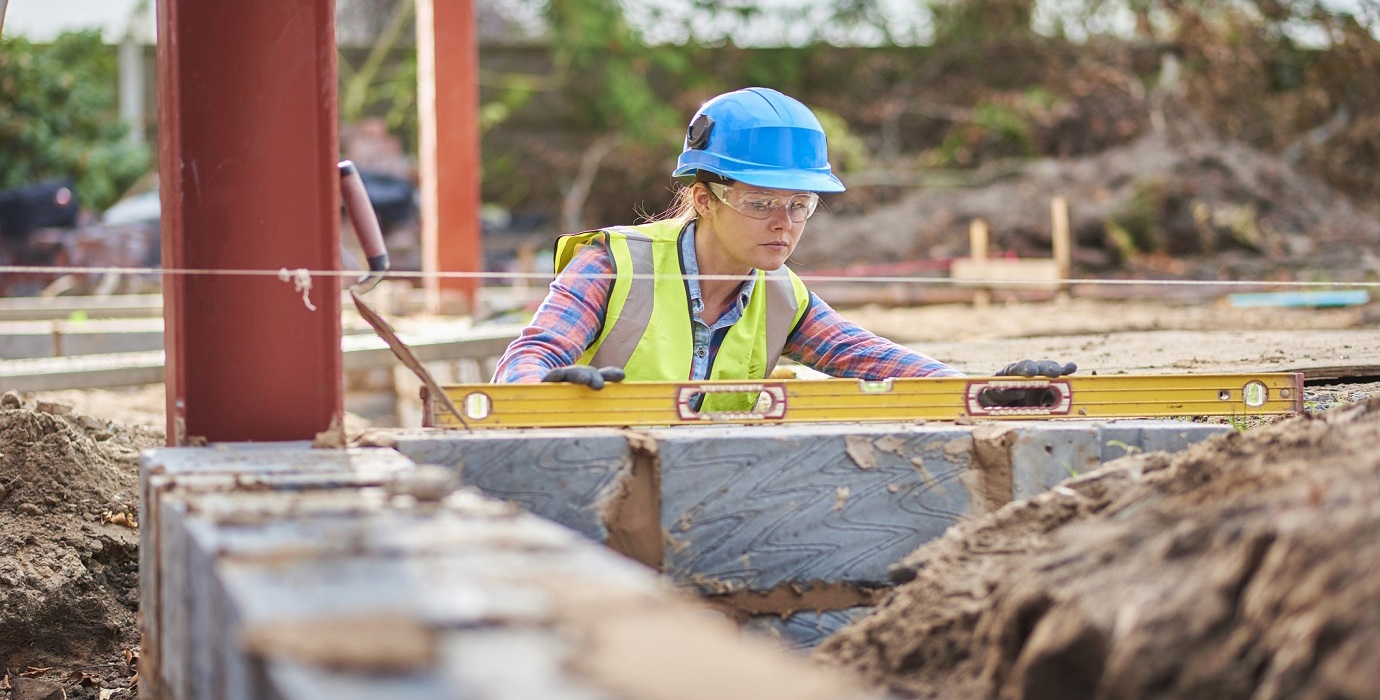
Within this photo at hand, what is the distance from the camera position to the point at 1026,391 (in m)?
3.84

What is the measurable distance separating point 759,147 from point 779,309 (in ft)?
1.76

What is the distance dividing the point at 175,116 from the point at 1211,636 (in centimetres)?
255

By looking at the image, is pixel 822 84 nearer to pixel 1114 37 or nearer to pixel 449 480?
pixel 1114 37

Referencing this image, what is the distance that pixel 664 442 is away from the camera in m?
3.43

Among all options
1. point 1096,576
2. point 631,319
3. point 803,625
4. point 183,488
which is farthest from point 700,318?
point 1096,576

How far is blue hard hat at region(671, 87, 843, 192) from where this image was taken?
161 inches

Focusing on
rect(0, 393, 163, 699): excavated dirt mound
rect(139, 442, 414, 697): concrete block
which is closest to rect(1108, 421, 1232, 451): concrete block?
rect(139, 442, 414, 697): concrete block

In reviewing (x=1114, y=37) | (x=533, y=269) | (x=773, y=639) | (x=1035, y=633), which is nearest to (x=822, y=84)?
(x=1114, y=37)

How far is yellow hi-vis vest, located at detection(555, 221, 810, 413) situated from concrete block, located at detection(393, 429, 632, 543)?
66 cm

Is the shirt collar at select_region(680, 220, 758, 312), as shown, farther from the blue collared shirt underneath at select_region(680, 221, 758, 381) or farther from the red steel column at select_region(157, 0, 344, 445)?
the red steel column at select_region(157, 0, 344, 445)

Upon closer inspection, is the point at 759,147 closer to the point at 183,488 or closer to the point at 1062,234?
the point at 183,488

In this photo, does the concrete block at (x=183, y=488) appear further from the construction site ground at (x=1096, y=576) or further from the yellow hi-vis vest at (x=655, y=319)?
the yellow hi-vis vest at (x=655, y=319)

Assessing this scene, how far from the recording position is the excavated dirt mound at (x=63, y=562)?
13.1 feet

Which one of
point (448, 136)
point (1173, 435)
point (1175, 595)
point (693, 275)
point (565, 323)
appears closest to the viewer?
point (1175, 595)
